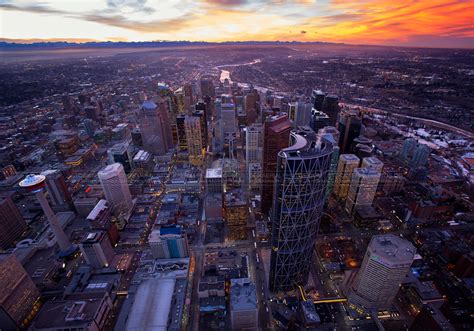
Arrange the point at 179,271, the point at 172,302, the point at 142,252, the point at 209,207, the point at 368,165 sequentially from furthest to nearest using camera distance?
the point at 368,165
the point at 209,207
the point at 142,252
the point at 179,271
the point at 172,302

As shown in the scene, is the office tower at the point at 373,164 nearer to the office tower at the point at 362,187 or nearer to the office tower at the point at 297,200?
the office tower at the point at 362,187

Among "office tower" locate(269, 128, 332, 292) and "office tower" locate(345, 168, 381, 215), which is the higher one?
"office tower" locate(269, 128, 332, 292)

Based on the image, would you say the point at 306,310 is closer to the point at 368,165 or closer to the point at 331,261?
the point at 331,261

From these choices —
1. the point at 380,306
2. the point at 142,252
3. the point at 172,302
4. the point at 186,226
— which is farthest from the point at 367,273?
the point at 142,252

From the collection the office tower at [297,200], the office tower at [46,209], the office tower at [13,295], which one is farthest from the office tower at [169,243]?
the office tower at [13,295]

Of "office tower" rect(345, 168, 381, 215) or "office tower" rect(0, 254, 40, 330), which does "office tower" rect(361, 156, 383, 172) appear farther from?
"office tower" rect(0, 254, 40, 330)

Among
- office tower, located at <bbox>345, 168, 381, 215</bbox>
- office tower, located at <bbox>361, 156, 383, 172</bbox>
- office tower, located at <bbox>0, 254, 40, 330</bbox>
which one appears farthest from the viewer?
office tower, located at <bbox>361, 156, 383, 172</bbox>

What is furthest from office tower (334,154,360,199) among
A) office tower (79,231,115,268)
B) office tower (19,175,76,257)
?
office tower (19,175,76,257)
